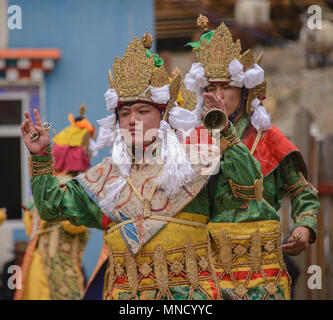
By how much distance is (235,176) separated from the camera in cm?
379

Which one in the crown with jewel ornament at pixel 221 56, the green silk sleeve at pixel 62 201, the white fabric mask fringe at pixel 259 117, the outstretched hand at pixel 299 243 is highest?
the crown with jewel ornament at pixel 221 56

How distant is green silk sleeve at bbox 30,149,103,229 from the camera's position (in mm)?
3982

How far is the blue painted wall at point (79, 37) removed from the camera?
7887 mm

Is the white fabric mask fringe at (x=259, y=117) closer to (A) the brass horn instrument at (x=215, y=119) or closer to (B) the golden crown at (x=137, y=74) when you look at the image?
(B) the golden crown at (x=137, y=74)

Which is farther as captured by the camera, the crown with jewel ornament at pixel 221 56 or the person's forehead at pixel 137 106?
the crown with jewel ornament at pixel 221 56

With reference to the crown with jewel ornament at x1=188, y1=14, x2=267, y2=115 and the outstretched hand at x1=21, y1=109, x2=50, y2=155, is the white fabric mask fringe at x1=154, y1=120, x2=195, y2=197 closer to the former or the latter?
the outstretched hand at x1=21, y1=109, x2=50, y2=155

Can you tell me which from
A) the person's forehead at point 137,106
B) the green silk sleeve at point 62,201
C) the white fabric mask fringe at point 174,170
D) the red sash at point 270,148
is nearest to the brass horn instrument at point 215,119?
the white fabric mask fringe at point 174,170

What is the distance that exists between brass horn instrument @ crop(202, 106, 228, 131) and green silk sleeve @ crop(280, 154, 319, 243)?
4.47 feet

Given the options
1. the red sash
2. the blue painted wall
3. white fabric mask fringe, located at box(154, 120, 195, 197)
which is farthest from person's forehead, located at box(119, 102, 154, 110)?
the blue painted wall

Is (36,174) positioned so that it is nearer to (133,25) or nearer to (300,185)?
(300,185)

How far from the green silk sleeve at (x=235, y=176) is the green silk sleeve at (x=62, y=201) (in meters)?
0.65

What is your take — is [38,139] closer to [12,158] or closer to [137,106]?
[137,106]

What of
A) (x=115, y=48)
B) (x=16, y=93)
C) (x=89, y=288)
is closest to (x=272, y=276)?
(x=89, y=288)

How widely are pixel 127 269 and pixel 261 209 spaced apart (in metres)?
1.24
